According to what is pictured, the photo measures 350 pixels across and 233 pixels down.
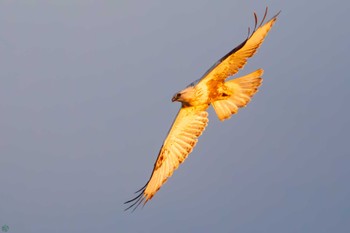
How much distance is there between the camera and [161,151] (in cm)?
1224

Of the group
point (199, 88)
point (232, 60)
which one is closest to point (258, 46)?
point (232, 60)

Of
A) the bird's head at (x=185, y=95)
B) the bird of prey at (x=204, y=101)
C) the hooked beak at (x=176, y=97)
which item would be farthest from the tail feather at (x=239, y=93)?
the hooked beak at (x=176, y=97)

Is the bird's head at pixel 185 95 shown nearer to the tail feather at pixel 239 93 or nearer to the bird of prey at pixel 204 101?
the bird of prey at pixel 204 101

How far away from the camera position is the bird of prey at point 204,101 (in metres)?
11.0

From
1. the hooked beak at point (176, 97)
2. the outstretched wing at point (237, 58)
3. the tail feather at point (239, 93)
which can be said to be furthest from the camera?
the tail feather at point (239, 93)

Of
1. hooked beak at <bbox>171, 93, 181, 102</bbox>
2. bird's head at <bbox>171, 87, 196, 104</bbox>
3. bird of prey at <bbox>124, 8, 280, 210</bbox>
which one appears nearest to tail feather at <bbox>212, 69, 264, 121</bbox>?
bird of prey at <bbox>124, 8, 280, 210</bbox>

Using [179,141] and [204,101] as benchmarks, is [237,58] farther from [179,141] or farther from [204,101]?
[179,141]

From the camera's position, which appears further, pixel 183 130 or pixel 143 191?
pixel 183 130

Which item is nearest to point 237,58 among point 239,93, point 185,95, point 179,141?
point 239,93

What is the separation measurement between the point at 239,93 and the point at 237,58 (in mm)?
870

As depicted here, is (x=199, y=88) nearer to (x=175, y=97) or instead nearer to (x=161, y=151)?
(x=175, y=97)

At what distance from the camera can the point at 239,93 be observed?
1170 cm

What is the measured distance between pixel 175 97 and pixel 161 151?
4.85ft

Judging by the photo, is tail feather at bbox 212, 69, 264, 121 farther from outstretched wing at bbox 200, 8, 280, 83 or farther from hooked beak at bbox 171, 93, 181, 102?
hooked beak at bbox 171, 93, 181, 102
